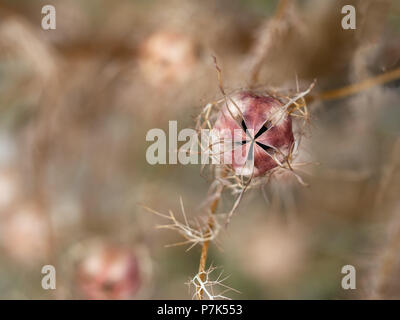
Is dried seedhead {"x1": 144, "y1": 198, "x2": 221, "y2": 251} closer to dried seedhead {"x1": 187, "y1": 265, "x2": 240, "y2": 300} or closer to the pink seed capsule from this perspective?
dried seedhead {"x1": 187, "y1": 265, "x2": 240, "y2": 300}

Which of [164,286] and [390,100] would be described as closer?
[390,100]

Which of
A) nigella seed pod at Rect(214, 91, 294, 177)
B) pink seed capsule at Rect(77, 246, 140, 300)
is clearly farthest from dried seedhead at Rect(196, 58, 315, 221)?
pink seed capsule at Rect(77, 246, 140, 300)

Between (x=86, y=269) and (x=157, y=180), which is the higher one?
(x=157, y=180)

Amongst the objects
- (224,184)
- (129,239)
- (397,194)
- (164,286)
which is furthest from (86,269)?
(397,194)

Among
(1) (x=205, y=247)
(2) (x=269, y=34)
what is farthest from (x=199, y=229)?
(2) (x=269, y=34)

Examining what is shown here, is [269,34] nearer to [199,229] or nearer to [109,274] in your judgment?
[199,229]

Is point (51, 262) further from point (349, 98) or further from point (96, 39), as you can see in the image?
point (349, 98)

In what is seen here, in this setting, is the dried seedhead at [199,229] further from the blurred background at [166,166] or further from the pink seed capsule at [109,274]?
the pink seed capsule at [109,274]
